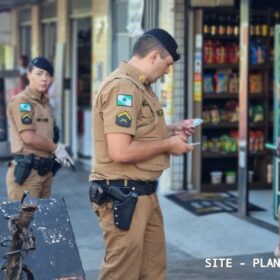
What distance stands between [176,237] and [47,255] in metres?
3.47

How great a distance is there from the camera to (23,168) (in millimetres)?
6762

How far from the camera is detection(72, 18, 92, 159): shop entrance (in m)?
14.1

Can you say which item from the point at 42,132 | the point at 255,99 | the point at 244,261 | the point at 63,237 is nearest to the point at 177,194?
the point at 255,99

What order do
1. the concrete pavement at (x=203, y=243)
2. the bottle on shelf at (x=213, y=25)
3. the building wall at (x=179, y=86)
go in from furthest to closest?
the bottle on shelf at (x=213, y=25), the building wall at (x=179, y=86), the concrete pavement at (x=203, y=243)

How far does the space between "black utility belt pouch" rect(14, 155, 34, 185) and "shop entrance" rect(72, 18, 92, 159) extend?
23.4ft

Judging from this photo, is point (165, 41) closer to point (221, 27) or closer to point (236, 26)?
point (221, 27)

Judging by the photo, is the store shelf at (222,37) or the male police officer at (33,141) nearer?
the male police officer at (33,141)


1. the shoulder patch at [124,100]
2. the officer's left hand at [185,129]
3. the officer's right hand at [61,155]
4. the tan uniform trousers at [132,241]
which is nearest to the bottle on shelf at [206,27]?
the officer's right hand at [61,155]

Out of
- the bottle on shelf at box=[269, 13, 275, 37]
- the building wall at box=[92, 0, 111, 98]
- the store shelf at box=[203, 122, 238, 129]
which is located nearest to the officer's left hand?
the store shelf at box=[203, 122, 238, 129]

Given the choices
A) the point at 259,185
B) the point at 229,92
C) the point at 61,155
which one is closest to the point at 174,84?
the point at 229,92

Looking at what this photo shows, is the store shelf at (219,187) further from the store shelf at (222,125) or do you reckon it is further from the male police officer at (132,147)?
the male police officer at (132,147)

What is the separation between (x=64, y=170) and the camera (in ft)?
43.9

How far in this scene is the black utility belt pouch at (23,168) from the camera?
6.77 metres

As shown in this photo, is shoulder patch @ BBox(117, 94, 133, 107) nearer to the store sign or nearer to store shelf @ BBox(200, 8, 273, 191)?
the store sign
